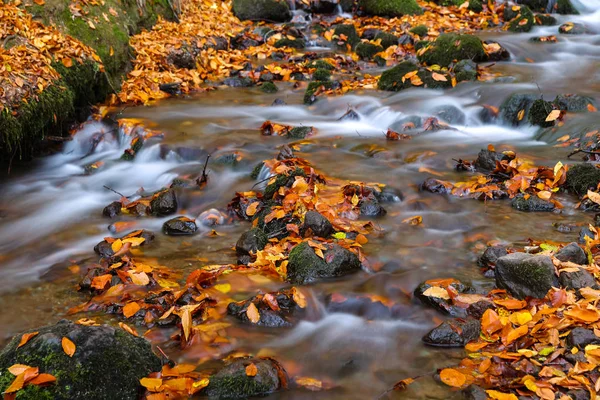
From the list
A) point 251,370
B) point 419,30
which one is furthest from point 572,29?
point 251,370

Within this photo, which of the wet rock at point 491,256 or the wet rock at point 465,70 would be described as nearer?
the wet rock at point 491,256

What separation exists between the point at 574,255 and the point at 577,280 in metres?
0.32

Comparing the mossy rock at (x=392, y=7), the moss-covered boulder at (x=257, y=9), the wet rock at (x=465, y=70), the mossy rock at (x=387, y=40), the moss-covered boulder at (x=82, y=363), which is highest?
the moss-covered boulder at (x=257, y=9)

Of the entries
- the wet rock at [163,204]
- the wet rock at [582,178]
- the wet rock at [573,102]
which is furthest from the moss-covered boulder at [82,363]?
the wet rock at [573,102]

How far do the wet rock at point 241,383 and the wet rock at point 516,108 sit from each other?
6.47 m

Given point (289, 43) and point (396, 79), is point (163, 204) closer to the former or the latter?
point (396, 79)

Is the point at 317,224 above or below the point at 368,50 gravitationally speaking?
below

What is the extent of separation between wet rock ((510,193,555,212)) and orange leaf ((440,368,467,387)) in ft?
9.07

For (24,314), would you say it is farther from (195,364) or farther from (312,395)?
(312,395)

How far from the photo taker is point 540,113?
7.91 m

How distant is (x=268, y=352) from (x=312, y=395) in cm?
49

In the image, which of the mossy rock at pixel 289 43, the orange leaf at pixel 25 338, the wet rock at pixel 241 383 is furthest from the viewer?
the mossy rock at pixel 289 43

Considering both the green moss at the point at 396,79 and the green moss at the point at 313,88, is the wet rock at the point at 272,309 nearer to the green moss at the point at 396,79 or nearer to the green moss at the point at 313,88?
the green moss at the point at 313,88

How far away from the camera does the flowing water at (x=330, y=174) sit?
359 cm
